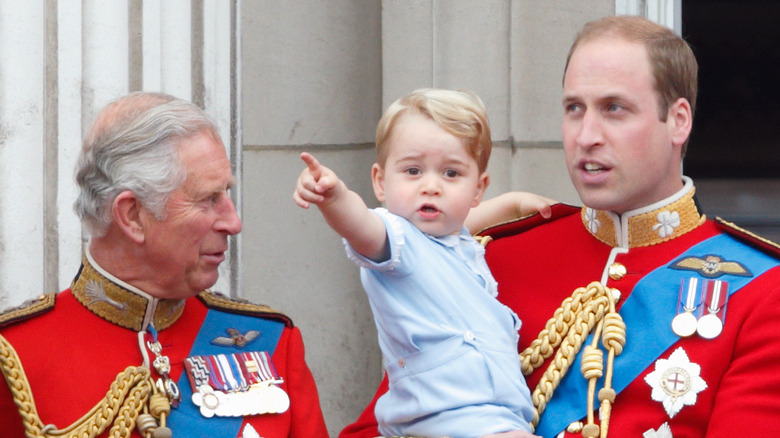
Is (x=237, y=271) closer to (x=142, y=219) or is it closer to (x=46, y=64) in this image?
(x=46, y=64)

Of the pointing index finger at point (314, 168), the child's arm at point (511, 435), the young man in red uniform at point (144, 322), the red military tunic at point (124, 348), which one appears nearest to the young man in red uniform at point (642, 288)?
the child's arm at point (511, 435)

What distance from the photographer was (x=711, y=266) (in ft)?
8.55

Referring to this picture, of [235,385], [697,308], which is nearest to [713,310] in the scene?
[697,308]

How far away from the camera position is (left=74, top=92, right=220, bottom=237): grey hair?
2.46 metres

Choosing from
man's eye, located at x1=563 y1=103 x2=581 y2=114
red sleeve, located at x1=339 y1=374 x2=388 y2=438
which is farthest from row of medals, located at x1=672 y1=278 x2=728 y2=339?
red sleeve, located at x1=339 y1=374 x2=388 y2=438

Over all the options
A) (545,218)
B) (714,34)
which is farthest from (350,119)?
(714,34)

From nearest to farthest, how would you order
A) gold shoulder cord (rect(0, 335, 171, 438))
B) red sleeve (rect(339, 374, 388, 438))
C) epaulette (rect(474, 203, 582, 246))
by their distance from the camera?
gold shoulder cord (rect(0, 335, 171, 438)), red sleeve (rect(339, 374, 388, 438)), epaulette (rect(474, 203, 582, 246))

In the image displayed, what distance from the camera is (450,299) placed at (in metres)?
2.50

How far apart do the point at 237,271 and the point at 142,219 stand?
1.21 metres

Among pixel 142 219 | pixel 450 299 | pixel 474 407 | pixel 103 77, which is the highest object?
pixel 103 77

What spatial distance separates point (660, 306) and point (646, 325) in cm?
5

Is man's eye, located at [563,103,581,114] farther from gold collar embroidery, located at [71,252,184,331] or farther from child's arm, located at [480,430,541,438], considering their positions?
gold collar embroidery, located at [71,252,184,331]

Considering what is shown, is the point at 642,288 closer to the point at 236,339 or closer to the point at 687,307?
the point at 687,307

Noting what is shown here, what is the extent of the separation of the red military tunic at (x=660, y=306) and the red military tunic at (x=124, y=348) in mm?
270
